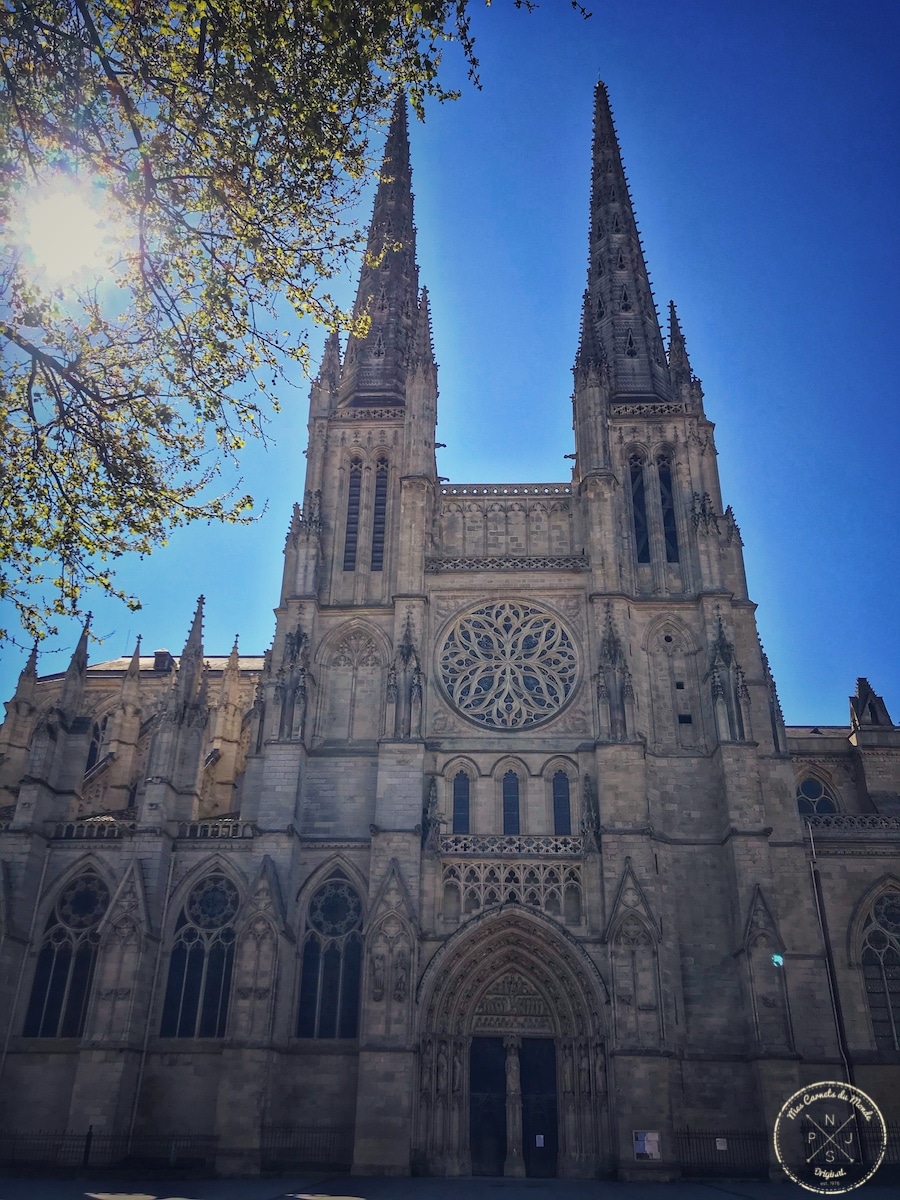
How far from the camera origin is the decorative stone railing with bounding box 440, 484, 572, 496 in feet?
97.3

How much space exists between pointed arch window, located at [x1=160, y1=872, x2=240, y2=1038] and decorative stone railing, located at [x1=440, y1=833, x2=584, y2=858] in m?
5.76

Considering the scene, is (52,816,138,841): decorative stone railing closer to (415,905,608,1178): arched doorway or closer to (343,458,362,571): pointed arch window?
(415,905,608,1178): arched doorway

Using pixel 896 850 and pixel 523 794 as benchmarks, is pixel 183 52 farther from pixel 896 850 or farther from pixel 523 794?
pixel 896 850

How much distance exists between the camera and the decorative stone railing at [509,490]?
2966 centimetres

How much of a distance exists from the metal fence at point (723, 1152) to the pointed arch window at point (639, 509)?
1524 cm

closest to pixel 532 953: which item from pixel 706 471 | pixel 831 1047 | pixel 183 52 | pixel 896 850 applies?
pixel 831 1047

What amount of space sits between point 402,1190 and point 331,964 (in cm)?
629

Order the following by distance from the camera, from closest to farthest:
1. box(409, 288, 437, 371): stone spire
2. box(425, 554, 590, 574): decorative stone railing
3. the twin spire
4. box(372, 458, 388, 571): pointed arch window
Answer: box(425, 554, 590, 574): decorative stone railing → box(372, 458, 388, 571): pointed arch window → box(409, 288, 437, 371): stone spire → the twin spire

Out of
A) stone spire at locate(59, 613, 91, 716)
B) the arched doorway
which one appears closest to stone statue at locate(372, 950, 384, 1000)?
the arched doorway

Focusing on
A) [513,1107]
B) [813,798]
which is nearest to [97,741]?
[513,1107]

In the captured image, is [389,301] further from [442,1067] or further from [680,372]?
[442,1067]

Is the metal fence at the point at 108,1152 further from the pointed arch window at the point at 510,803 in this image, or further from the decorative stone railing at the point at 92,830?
the pointed arch window at the point at 510,803

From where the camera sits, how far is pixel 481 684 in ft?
87.9

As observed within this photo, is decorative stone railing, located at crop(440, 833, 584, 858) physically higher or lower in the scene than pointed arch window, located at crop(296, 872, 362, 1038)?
higher
